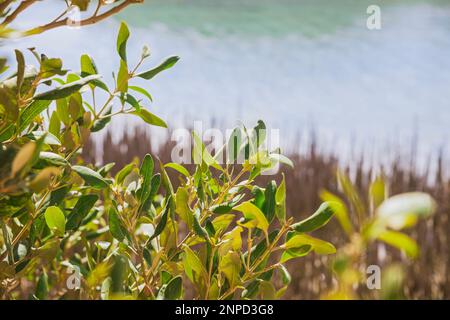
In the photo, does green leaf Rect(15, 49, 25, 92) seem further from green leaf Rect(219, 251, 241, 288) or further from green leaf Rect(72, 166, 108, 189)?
green leaf Rect(219, 251, 241, 288)

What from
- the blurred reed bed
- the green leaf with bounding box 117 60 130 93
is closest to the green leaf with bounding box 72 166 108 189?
the green leaf with bounding box 117 60 130 93

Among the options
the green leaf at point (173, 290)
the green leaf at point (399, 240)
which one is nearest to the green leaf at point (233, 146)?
the green leaf at point (173, 290)

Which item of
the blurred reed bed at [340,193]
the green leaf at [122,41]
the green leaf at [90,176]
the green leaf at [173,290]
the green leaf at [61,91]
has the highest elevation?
the green leaf at [122,41]

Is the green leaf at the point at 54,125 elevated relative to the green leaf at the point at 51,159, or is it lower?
elevated

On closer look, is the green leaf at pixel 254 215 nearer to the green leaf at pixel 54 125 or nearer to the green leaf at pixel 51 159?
the green leaf at pixel 51 159

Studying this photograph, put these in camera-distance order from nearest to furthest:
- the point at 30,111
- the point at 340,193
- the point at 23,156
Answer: the point at 23,156, the point at 30,111, the point at 340,193

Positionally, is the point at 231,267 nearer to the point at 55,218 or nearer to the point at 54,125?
the point at 55,218

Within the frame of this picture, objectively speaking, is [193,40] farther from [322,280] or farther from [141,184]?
[141,184]

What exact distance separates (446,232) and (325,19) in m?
17.7

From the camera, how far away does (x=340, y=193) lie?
4023mm

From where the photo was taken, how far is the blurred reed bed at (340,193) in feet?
10.9

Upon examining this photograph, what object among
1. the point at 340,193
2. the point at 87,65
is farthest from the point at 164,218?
the point at 340,193

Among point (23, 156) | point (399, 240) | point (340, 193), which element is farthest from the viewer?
point (340, 193)

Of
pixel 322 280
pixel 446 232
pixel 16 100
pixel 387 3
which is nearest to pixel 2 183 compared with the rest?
pixel 16 100
